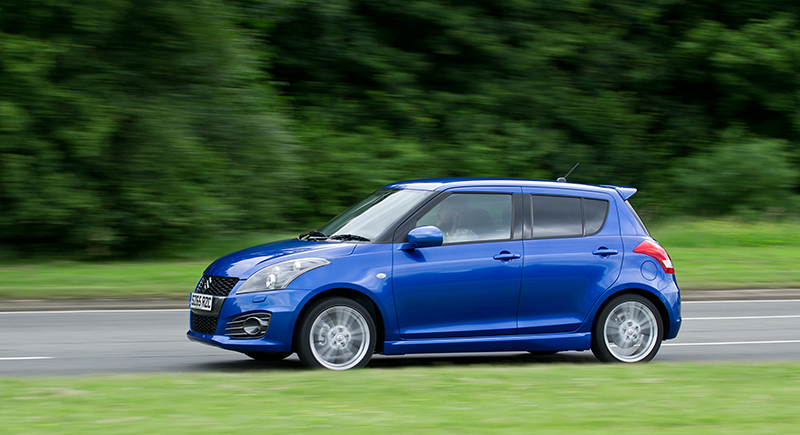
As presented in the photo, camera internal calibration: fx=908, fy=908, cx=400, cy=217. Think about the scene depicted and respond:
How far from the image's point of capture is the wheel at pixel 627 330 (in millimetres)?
8078

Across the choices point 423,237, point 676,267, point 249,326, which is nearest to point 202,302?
point 249,326

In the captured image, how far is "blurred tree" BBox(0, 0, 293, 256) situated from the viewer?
1636cm

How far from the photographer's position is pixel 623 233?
27.0 feet

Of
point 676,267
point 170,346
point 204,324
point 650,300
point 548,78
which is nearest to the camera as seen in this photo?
point 204,324

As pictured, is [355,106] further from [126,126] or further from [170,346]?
[170,346]

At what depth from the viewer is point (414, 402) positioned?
18.7 ft

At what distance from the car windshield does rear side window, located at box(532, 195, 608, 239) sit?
1.02 m

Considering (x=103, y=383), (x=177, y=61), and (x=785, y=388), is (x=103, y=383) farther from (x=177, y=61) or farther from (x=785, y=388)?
(x=177, y=61)

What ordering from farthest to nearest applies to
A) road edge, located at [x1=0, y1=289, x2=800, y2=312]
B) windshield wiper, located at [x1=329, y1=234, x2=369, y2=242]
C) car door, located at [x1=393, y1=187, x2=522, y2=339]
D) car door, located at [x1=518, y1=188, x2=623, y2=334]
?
road edge, located at [x1=0, y1=289, x2=800, y2=312], car door, located at [x1=518, y1=188, x2=623, y2=334], windshield wiper, located at [x1=329, y1=234, x2=369, y2=242], car door, located at [x1=393, y1=187, x2=522, y2=339]

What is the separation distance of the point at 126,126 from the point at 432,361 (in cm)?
1099

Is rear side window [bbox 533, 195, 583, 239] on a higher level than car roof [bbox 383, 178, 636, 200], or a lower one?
lower

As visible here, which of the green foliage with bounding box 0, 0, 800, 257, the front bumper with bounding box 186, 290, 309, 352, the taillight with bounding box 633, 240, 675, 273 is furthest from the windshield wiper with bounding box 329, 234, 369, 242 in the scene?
the green foliage with bounding box 0, 0, 800, 257

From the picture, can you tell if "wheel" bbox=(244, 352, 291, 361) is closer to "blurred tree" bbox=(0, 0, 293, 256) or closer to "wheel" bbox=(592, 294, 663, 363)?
"wheel" bbox=(592, 294, 663, 363)

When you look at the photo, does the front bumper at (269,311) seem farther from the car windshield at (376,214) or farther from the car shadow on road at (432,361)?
the car windshield at (376,214)
